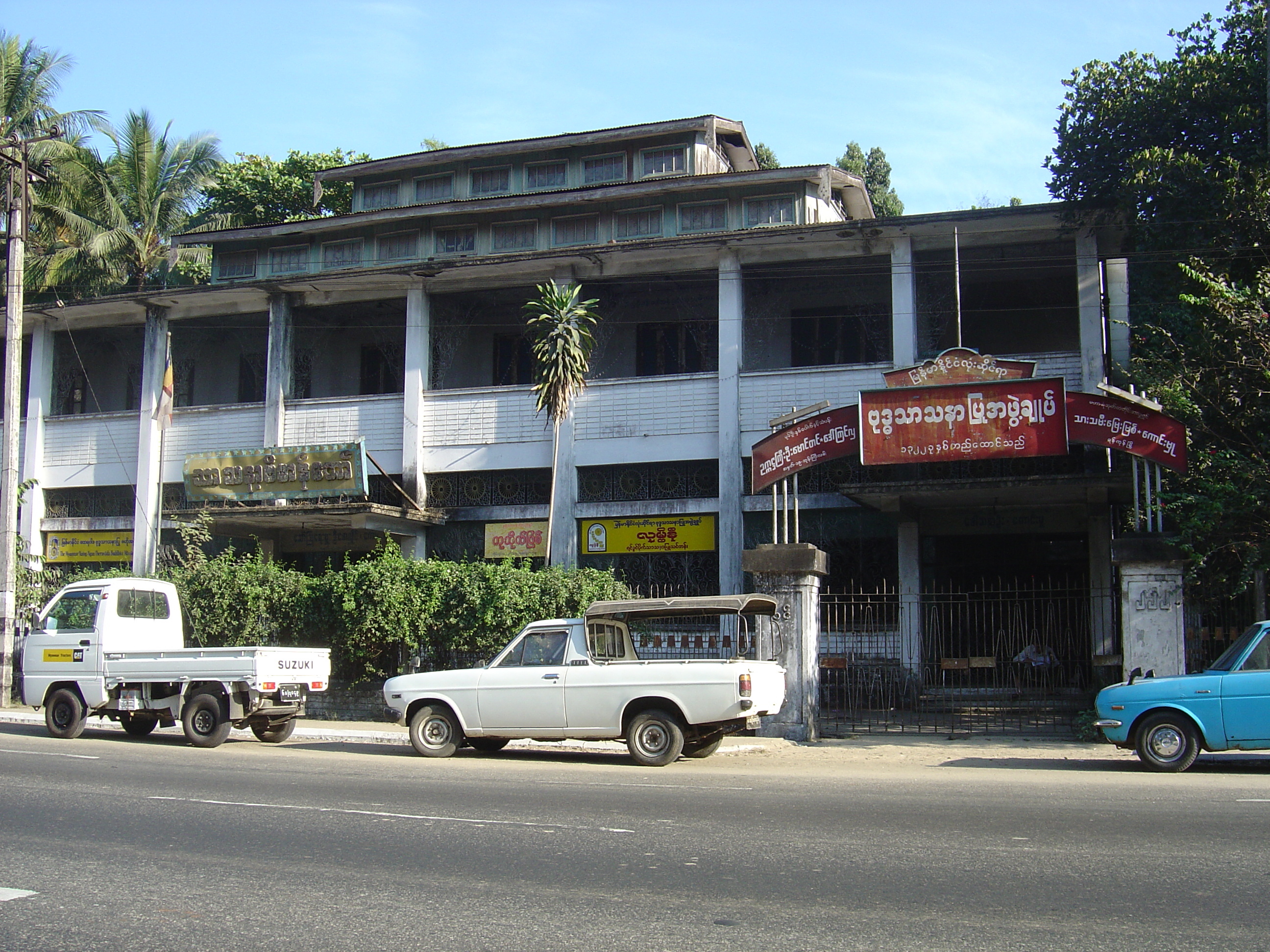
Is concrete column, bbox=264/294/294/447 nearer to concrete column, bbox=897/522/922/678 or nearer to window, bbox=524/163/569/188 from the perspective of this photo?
window, bbox=524/163/569/188

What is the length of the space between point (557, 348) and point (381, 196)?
45.1 feet

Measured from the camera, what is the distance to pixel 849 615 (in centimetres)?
2244

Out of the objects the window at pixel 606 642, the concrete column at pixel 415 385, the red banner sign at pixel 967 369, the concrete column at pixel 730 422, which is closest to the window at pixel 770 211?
the concrete column at pixel 730 422

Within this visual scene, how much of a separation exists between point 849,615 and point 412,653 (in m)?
8.75

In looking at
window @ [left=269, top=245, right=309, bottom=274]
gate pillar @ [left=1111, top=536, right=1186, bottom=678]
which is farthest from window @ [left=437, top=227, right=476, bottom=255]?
gate pillar @ [left=1111, top=536, right=1186, bottom=678]

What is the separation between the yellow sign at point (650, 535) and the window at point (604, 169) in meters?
11.5

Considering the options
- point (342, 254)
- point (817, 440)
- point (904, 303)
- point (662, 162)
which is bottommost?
point (817, 440)

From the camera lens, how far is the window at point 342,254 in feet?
99.6

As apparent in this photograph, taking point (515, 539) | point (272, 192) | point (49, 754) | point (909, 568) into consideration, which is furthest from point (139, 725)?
point (272, 192)

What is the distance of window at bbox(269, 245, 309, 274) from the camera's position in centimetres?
3102

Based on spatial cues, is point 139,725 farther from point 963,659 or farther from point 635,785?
point 963,659

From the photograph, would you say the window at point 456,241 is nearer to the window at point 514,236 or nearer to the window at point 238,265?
the window at point 514,236

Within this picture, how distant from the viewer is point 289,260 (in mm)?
31281

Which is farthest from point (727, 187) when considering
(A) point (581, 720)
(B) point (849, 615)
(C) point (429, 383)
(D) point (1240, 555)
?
(A) point (581, 720)
